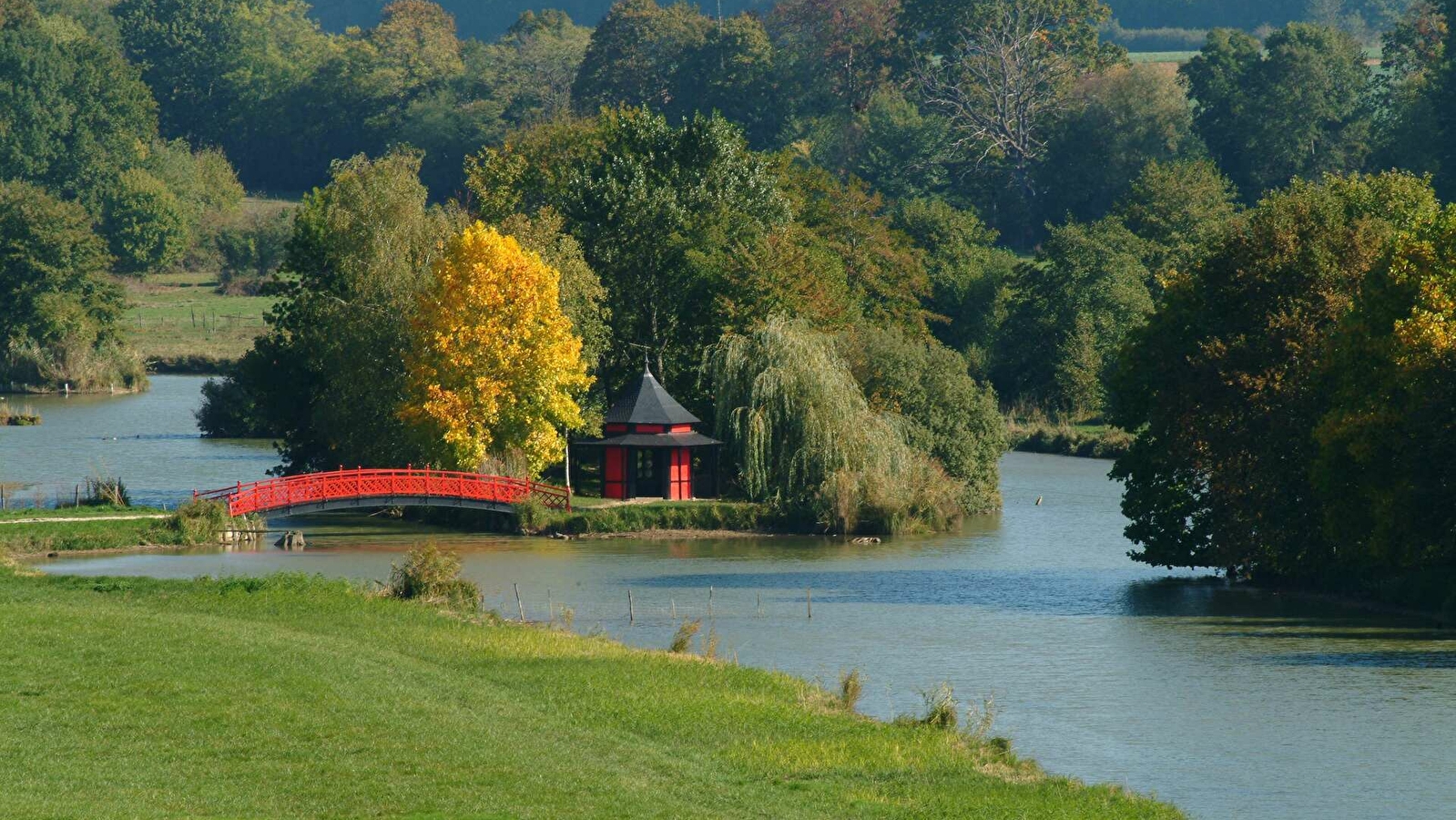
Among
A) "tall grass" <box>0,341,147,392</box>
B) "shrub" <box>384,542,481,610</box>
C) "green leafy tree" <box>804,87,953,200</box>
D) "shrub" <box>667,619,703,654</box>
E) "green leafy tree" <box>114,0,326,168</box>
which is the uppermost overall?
"green leafy tree" <box>114,0,326,168</box>

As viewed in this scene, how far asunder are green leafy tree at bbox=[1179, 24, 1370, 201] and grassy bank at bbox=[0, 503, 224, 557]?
75.4 m

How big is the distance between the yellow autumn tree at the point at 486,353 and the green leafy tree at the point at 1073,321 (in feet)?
108

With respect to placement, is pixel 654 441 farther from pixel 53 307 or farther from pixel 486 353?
pixel 53 307

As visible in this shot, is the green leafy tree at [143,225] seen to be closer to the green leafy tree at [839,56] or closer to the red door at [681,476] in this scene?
the green leafy tree at [839,56]

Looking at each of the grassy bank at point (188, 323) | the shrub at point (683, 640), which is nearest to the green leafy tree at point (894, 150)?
the grassy bank at point (188, 323)

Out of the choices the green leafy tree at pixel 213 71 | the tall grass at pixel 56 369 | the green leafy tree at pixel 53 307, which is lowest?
the tall grass at pixel 56 369

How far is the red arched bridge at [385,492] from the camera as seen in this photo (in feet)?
188

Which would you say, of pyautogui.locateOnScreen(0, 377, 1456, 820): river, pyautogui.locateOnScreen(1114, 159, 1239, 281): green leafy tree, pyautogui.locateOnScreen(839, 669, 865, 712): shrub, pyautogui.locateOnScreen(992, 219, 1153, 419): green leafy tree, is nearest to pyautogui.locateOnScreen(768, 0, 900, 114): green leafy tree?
pyautogui.locateOnScreen(1114, 159, 1239, 281): green leafy tree

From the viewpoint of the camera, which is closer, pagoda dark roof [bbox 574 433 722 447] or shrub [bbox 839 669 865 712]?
shrub [bbox 839 669 865 712]

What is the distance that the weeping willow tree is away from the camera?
6062 centimetres

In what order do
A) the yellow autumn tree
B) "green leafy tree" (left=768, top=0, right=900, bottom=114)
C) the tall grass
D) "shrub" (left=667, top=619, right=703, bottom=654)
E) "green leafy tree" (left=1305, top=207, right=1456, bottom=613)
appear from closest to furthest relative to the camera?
1. "shrub" (left=667, top=619, right=703, bottom=654)
2. "green leafy tree" (left=1305, top=207, right=1456, bottom=613)
3. the yellow autumn tree
4. the tall grass
5. "green leafy tree" (left=768, top=0, right=900, bottom=114)

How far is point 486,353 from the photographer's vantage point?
60.8 meters

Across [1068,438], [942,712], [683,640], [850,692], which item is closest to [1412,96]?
[1068,438]

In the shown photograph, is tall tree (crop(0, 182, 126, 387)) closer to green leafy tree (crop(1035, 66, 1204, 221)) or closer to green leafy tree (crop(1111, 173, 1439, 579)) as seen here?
green leafy tree (crop(1035, 66, 1204, 221))
